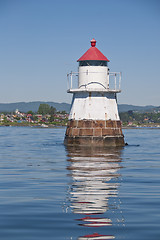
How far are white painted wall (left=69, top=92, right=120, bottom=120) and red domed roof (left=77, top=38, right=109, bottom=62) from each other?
2933 millimetres

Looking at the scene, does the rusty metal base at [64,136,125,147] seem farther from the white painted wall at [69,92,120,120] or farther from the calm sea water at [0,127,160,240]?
the calm sea water at [0,127,160,240]

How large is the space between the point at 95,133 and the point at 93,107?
2041 mm

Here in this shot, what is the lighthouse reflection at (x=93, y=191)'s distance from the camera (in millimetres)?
10719

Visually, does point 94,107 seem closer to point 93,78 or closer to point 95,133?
point 95,133

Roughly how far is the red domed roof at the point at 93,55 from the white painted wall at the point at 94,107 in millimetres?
→ 2933

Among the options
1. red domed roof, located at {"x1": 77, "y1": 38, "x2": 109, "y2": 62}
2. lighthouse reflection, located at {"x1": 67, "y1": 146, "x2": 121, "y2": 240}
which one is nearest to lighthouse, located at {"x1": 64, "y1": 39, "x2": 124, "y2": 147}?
red domed roof, located at {"x1": 77, "y1": 38, "x2": 109, "y2": 62}

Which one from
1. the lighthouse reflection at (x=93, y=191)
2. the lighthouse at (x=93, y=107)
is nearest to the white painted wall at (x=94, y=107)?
the lighthouse at (x=93, y=107)

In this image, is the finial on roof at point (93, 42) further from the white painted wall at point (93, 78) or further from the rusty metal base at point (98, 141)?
the rusty metal base at point (98, 141)

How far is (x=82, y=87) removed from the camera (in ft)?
124

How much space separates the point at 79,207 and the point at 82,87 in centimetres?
2623

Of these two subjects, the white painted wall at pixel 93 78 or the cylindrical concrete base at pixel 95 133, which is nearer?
the cylindrical concrete base at pixel 95 133

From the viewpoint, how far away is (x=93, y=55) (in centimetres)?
3812

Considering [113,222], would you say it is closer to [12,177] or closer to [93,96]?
[12,177]

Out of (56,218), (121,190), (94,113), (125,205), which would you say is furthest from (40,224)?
(94,113)
